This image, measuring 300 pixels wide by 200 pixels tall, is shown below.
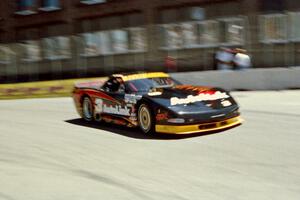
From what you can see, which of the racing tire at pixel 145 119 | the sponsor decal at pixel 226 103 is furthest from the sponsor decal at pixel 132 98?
the sponsor decal at pixel 226 103

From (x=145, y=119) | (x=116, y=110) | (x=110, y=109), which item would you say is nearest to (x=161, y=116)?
(x=145, y=119)

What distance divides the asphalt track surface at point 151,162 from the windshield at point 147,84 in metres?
0.95

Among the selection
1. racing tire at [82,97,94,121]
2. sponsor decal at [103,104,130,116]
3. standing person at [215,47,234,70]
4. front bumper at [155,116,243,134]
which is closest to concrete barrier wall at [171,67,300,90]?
standing person at [215,47,234,70]

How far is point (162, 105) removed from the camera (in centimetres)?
995

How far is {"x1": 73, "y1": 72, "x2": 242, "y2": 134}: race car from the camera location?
386 inches

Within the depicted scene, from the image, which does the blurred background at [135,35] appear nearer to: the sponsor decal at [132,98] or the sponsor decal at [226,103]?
the sponsor decal at [226,103]

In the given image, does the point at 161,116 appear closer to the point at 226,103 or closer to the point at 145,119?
the point at 145,119

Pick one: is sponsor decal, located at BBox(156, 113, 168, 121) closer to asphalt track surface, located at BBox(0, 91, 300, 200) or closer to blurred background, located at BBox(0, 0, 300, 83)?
asphalt track surface, located at BBox(0, 91, 300, 200)

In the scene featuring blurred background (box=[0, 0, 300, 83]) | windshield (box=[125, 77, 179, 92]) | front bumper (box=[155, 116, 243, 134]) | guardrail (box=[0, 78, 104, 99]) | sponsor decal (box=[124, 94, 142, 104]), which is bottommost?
guardrail (box=[0, 78, 104, 99])

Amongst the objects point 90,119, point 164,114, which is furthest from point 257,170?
point 90,119

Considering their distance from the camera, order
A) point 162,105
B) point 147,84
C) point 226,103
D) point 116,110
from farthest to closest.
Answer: point 116,110 → point 147,84 → point 226,103 → point 162,105

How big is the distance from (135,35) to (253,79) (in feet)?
37.2

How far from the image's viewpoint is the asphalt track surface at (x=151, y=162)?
650cm

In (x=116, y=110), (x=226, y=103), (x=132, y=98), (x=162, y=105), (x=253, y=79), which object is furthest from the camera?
(x=253, y=79)
